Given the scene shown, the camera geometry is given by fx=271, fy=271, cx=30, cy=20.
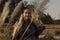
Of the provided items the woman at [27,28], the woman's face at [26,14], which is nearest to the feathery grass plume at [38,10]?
the woman at [27,28]

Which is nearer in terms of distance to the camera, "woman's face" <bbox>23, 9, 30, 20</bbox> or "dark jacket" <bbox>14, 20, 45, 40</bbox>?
"dark jacket" <bbox>14, 20, 45, 40</bbox>

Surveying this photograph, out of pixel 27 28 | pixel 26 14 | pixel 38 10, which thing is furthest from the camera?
pixel 26 14

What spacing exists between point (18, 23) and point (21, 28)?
168 millimetres

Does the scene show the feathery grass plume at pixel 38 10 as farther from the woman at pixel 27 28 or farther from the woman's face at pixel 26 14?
the woman's face at pixel 26 14

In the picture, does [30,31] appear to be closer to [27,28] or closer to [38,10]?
[27,28]

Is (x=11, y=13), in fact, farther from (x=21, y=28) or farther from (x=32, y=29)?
(x=32, y=29)

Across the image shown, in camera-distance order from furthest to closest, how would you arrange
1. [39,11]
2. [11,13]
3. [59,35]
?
[59,35]
[11,13]
[39,11]

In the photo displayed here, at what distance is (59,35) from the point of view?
459 inches

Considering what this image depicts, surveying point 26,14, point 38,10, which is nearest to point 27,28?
point 26,14

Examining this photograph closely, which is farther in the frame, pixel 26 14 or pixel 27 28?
pixel 26 14

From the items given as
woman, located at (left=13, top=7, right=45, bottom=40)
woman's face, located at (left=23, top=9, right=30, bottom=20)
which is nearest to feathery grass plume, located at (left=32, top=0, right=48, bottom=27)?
woman, located at (left=13, top=7, right=45, bottom=40)

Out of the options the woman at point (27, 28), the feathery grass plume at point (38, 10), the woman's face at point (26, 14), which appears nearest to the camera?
the feathery grass plume at point (38, 10)

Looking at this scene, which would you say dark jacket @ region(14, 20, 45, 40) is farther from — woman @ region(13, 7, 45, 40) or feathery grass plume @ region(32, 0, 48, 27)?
feathery grass plume @ region(32, 0, 48, 27)

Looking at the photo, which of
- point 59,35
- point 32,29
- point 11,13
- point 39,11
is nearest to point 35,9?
point 39,11
